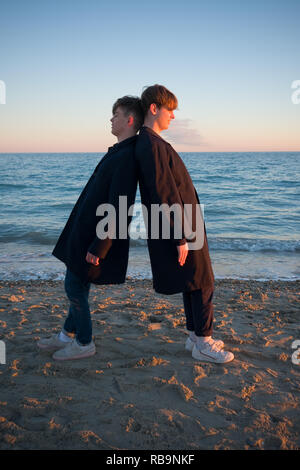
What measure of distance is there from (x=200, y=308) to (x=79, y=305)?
936mm

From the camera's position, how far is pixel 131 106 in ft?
8.30

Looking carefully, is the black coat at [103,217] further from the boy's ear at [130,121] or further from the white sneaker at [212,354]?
the white sneaker at [212,354]

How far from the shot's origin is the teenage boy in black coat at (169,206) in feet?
7.77

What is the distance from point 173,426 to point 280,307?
2.79m

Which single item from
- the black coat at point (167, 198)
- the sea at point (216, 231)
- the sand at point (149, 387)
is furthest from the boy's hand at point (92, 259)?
the sea at point (216, 231)

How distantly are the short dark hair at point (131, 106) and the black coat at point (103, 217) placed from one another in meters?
0.19

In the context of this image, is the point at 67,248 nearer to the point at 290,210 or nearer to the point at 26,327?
the point at 26,327

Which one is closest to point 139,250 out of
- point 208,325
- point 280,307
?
point 280,307

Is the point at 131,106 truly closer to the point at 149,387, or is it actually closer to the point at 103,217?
the point at 103,217

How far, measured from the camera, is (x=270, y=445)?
1.93 m

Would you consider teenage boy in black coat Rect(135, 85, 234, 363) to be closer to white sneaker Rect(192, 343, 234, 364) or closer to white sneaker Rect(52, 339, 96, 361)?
white sneaker Rect(192, 343, 234, 364)

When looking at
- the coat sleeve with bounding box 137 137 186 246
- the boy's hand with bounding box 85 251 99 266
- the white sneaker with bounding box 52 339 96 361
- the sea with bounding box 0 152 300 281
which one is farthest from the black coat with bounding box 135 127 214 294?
the sea with bounding box 0 152 300 281

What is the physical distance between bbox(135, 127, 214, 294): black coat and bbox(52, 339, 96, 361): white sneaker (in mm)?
865

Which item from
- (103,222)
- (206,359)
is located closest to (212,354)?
(206,359)
